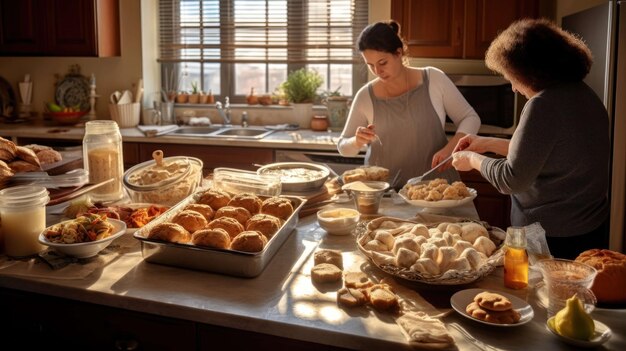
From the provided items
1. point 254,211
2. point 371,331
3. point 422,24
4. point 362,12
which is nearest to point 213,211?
point 254,211

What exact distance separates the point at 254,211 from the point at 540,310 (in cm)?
90

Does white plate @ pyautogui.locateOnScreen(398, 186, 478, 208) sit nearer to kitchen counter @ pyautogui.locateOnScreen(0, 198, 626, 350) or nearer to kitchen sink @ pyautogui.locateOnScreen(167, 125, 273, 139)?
kitchen counter @ pyautogui.locateOnScreen(0, 198, 626, 350)

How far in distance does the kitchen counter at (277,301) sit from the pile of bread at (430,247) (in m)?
0.06

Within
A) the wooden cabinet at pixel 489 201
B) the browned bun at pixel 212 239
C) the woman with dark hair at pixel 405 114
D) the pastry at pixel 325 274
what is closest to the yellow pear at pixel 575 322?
the pastry at pixel 325 274

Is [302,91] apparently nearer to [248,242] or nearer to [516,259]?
[248,242]

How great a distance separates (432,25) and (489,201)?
48.8 inches

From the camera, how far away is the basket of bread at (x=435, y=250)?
1388 mm

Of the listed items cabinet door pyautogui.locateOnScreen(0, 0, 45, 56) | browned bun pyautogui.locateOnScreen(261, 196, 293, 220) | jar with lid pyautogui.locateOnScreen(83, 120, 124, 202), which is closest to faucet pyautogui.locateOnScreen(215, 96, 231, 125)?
cabinet door pyautogui.locateOnScreen(0, 0, 45, 56)

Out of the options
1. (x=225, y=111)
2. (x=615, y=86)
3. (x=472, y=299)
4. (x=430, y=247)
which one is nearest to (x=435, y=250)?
(x=430, y=247)

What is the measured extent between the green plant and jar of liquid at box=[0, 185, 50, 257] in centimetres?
291

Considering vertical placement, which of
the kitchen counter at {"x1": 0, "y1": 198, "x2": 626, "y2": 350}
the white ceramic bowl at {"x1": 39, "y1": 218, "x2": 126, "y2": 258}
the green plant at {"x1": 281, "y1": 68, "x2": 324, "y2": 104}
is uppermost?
the green plant at {"x1": 281, "y1": 68, "x2": 324, "y2": 104}

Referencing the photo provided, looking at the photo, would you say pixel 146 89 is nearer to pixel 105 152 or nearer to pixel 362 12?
pixel 362 12

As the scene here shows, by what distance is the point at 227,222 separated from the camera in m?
1.61

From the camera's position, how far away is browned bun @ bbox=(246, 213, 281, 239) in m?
1.62
